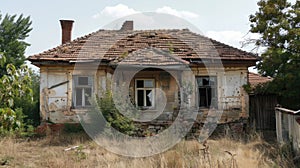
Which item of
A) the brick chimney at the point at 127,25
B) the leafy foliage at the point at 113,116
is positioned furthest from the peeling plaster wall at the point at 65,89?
the brick chimney at the point at 127,25

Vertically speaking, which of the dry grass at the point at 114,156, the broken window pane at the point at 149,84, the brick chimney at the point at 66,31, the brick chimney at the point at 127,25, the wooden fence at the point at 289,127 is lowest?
the dry grass at the point at 114,156

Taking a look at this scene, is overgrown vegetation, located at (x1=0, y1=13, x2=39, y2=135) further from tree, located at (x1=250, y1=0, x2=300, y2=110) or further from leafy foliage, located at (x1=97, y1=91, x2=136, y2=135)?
tree, located at (x1=250, y1=0, x2=300, y2=110)

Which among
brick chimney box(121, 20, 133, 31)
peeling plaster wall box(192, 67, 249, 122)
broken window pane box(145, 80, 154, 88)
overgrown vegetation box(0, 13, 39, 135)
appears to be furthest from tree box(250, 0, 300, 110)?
overgrown vegetation box(0, 13, 39, 135)

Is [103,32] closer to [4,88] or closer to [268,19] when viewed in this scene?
[268,19]

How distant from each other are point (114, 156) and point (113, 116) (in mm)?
3554

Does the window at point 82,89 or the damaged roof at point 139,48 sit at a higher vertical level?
the damaged roof at point 139,48

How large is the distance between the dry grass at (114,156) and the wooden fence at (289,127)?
1.83 ft

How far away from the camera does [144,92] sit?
1423 centimetres

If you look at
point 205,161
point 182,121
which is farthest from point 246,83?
point 205,161

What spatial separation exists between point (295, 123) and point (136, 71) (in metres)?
7.55

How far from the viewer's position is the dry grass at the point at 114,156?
6133mm

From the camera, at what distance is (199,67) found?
14.4 meters

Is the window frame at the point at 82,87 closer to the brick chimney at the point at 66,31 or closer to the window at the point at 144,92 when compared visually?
the window at the point at 144,92

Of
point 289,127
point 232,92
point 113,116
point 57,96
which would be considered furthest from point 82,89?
point 289,127
